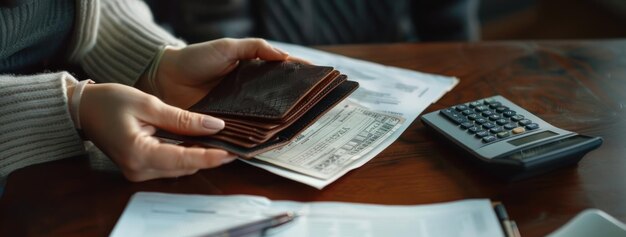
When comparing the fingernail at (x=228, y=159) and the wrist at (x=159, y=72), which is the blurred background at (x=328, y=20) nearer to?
the wrist at (x=159, y=72)

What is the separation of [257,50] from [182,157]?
203 millimetres

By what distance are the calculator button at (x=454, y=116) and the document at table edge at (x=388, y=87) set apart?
1.7 inches

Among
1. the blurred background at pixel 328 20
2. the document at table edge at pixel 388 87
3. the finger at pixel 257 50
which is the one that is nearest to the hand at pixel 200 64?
the finger at pixel 257 50

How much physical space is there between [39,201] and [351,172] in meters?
0.28

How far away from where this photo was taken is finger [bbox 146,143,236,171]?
1.65 feet

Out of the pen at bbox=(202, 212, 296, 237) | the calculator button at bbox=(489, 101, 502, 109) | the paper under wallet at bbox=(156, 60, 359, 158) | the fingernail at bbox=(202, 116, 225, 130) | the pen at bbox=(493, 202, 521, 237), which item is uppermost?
the calculator button at bbox=(489, 101, 502, 109)

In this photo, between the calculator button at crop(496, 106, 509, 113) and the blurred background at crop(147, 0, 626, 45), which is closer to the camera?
the calculator button at crop(496, 106, 509, 113)

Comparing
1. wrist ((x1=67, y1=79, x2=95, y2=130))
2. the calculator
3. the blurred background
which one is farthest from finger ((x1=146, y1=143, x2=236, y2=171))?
the blurred background

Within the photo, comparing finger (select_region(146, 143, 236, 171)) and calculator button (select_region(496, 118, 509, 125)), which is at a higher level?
calculator button (select_region(496, 118, 509, 125))

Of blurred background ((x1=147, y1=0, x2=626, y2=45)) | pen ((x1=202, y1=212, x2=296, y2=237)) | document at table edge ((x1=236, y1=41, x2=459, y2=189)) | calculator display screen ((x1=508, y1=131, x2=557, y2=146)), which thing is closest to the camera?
pen ((x1=202, y1=212, x2=296, y2=237))

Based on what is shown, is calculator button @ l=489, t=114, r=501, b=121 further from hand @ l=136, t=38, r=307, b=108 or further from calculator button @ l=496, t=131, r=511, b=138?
hand @ l=136, t=38, r=307, b=108

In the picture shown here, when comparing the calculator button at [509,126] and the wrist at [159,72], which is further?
the wrist at [159,72]

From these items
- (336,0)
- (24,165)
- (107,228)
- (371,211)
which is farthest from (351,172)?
(336,0)

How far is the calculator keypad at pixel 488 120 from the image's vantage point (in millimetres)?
550
